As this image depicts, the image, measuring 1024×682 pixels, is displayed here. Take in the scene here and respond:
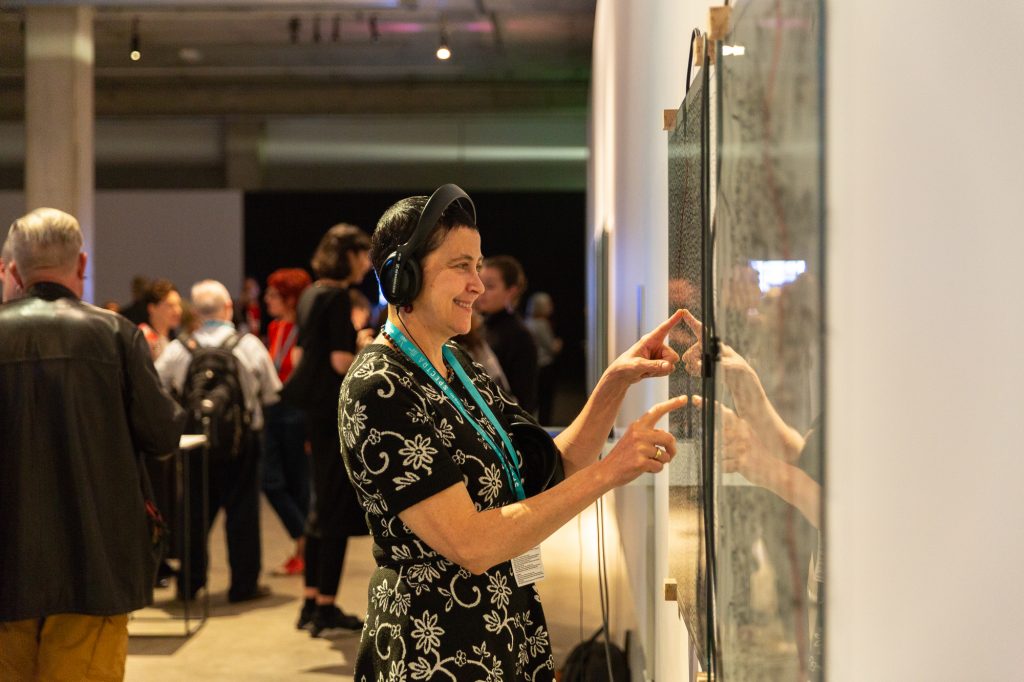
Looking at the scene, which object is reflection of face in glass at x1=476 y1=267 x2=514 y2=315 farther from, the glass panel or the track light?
the track light

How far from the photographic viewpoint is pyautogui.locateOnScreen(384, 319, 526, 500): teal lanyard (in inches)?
76.4

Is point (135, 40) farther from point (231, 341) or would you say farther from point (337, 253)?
point (337, 253)

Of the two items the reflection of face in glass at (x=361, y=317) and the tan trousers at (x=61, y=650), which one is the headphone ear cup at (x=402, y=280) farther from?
the reflection of face in glass at (x=361, y=317)

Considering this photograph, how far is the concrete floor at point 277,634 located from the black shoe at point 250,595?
4 cm

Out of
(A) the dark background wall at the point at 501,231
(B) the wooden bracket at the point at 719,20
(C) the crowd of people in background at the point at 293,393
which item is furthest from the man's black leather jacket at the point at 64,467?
(A) the dark background wall at the point at 501,231

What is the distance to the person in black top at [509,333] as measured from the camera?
580 cm

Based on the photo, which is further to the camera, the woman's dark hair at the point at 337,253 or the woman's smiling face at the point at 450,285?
the woman's dark hair at the point at 337,253

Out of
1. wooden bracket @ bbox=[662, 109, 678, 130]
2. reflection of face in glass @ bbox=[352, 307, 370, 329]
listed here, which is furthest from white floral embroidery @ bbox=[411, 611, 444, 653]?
reflection of face in glass @ bbox=[352, 307, 370, 329]

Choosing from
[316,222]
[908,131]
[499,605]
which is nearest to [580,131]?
[316,222]

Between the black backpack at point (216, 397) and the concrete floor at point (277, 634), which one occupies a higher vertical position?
the black backpack at point (216, 397)

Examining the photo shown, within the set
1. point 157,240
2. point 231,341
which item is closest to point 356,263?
point 231,341

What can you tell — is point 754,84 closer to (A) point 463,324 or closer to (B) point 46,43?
(A) point 463,324

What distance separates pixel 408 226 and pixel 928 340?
1.23 metres

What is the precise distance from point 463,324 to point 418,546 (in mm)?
377
